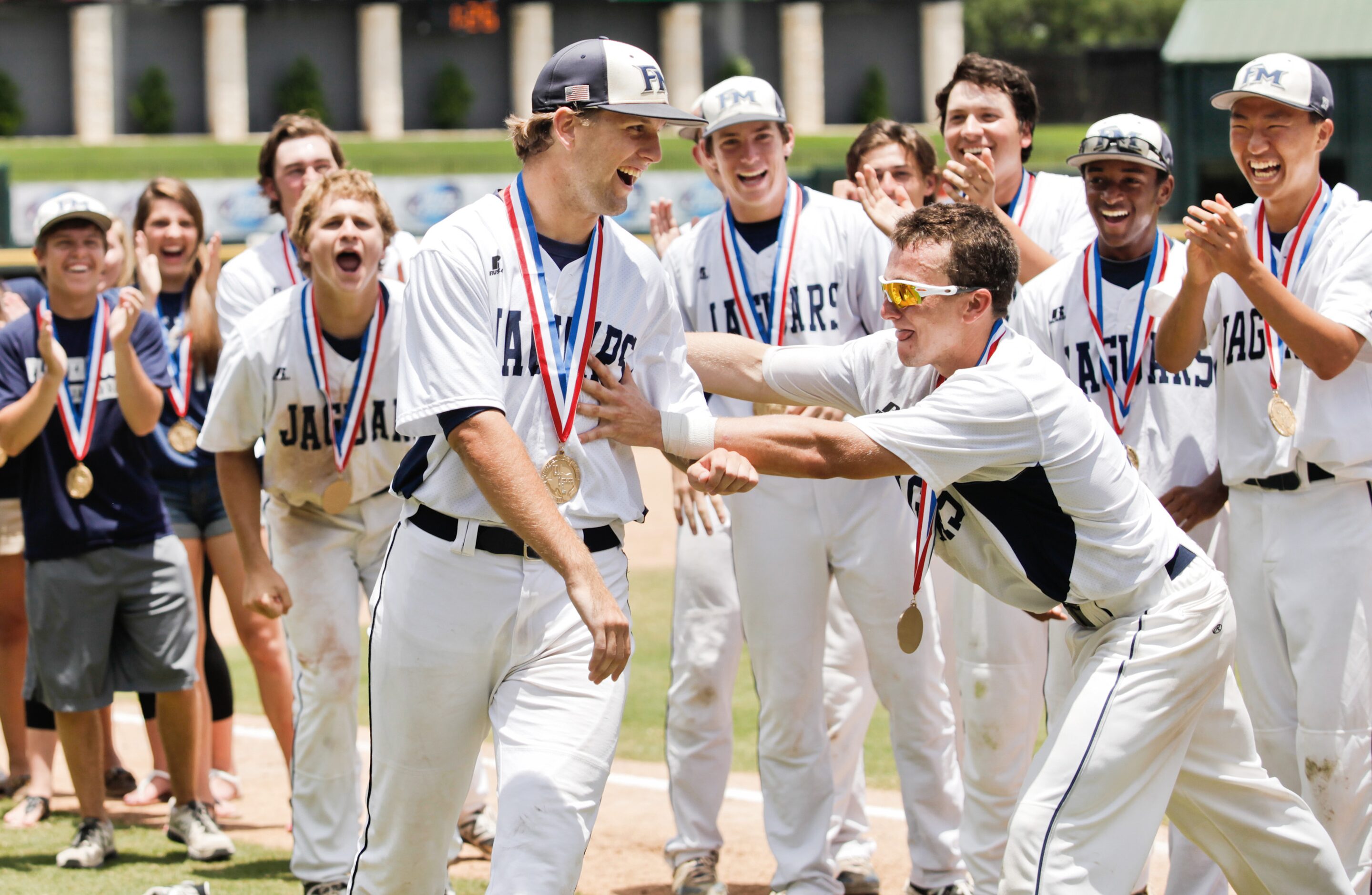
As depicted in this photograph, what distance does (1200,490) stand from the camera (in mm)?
5297

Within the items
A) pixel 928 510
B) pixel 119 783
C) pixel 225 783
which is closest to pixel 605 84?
pixel 928 510

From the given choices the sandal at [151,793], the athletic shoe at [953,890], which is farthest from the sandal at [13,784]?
the athletic shoe at [953,890]

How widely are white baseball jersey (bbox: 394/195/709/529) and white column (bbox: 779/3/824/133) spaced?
6158 centimetres

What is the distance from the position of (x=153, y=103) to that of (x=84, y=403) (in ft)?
192

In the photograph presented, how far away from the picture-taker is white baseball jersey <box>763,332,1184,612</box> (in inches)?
157

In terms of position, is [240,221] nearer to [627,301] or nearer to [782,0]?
[627,301]

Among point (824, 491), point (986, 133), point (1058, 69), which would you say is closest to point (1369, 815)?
point (824, 491)

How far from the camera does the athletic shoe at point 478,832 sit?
20.2ft

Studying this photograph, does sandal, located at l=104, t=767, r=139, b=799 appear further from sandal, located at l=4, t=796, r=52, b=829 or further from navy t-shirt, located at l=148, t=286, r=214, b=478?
navy t-shirt, located at l=148, t=286, r=214, b=478

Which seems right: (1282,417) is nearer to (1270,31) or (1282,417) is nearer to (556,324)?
(556,324)

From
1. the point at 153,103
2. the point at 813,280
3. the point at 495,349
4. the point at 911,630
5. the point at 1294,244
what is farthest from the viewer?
the point at 153,103

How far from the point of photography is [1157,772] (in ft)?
13.3

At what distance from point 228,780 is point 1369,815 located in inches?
191

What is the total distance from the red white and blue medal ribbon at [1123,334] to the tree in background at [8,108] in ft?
192
